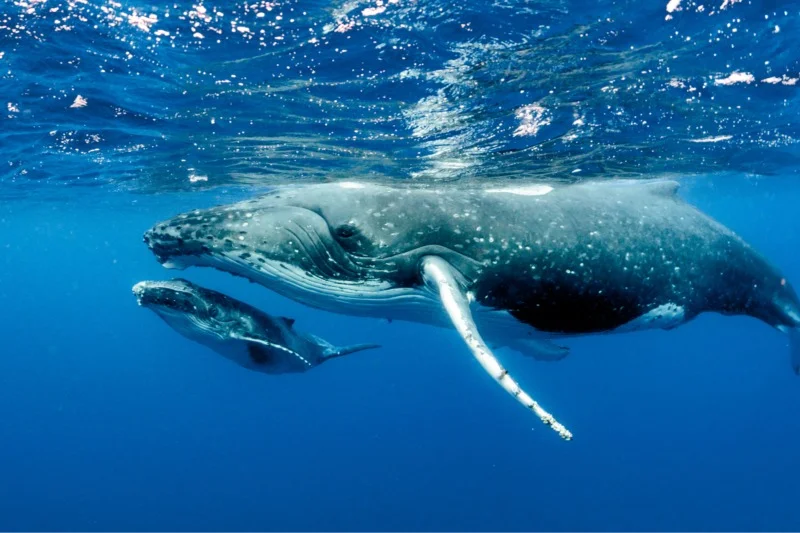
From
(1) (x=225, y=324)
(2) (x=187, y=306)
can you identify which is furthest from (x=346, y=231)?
(2) (x=187, y=306)

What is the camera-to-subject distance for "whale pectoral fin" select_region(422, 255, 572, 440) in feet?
13.5

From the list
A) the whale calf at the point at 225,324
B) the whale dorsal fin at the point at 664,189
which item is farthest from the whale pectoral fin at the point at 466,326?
the whale dorsal fin at the point at 664,189

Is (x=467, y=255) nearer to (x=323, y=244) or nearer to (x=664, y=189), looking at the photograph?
(x=323, y=244)

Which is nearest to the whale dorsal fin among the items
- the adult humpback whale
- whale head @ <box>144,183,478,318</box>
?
the adult humpback whale

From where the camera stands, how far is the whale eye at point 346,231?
5836mm

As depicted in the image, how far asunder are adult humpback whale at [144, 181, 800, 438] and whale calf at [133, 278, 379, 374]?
44 centimetres

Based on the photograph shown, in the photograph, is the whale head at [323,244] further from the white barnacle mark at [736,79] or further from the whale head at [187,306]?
the white barnacle mark at [736,79]

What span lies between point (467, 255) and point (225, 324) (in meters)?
2.64

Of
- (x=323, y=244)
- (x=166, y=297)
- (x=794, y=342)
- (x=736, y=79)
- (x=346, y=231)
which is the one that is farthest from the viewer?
(x=736, y=79)

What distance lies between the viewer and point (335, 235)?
582cm

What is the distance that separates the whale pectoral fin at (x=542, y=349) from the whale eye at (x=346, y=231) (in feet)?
14.9

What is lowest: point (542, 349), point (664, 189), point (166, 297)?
point (542, 349)

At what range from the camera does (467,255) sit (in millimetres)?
6008

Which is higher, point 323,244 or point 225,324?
point 323,244
